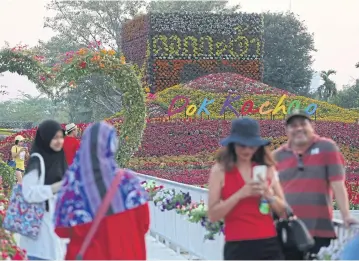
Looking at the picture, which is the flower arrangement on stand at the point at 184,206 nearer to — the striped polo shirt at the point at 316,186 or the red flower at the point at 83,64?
the striped polo shirt at the point at 316,186

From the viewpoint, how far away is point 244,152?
210 inches

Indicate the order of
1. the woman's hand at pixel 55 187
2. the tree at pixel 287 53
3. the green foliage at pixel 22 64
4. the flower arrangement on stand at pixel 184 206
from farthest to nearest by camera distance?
the tree at pixel 287 53, the green foliage at pixel 22 64, the flower arrangement on stand at pixel 184 206, the woman's hand at pixel 55 187

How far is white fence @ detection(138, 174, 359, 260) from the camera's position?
351 inches

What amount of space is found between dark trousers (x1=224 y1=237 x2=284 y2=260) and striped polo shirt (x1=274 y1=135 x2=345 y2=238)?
0.67 metres

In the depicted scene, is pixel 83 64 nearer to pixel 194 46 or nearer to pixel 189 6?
pixel 194 46

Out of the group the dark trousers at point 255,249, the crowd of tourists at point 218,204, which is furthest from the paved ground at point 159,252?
the dark trousers at point 255,249

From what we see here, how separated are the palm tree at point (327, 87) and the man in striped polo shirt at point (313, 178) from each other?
51668mm

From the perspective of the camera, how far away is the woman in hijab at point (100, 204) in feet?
16.9

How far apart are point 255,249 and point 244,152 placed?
0.57 m

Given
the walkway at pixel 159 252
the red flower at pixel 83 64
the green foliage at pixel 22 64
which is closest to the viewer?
the walkway at pixel 159 252

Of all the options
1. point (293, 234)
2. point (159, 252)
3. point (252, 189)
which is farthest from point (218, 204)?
point (159, 252)

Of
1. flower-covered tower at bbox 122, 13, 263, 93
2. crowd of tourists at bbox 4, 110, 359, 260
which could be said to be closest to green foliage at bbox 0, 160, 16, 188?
crowd of tourists at bbox 4, 110, 359, 260

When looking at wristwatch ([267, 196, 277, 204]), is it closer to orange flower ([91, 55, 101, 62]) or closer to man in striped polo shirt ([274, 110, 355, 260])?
man in striped polo shirt ([274, 110, 355, 260])

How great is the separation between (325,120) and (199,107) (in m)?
4.61
